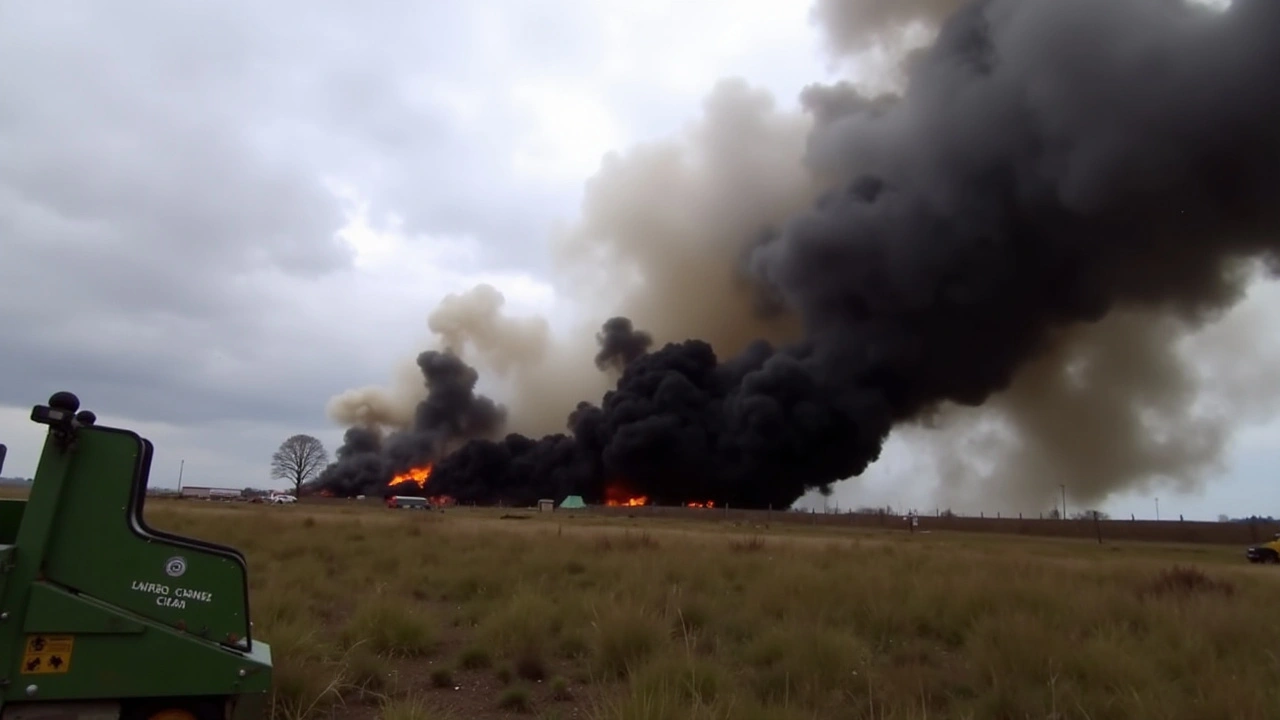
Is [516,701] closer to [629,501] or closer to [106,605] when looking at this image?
[106,605]

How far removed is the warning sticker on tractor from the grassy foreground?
6.10 ft

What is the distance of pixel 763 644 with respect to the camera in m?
7.72

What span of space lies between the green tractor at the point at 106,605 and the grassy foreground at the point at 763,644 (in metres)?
1.27

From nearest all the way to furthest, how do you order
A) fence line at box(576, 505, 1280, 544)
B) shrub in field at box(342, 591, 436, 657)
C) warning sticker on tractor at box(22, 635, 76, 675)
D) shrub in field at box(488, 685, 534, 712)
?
1. warning sticker on tractor at box(22, 635, 76, 675)
2. shrub in field at box(488, 685, 534, 712)
3. shrub in field at box(342, 591, 436, 657)
4. fence line at box(576, 505, 1280, 544)

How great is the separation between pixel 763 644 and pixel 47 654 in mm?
5560

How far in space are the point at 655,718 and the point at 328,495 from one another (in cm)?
10364

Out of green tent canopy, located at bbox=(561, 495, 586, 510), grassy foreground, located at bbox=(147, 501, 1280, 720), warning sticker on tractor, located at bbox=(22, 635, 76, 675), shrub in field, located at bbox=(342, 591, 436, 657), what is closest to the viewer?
warning sticker on tractor, located at bbox=(22, 635, 76, 675)

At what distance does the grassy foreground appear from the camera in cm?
612

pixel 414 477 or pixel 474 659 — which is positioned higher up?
pixel 414 477

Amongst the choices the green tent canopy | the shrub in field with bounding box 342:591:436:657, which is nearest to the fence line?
the green tent canopy

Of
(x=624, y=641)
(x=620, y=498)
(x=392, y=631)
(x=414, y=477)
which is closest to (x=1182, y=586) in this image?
(x=624, y=641)

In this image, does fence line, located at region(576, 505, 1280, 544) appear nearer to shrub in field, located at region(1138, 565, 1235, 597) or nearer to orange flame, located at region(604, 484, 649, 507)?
orange flame, located at region(604, 484, 649, 507)

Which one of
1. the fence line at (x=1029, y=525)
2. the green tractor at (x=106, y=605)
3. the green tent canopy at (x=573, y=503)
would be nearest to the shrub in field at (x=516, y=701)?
the green tractor at (x=106, y=605)

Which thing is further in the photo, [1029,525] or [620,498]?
[620,498]
